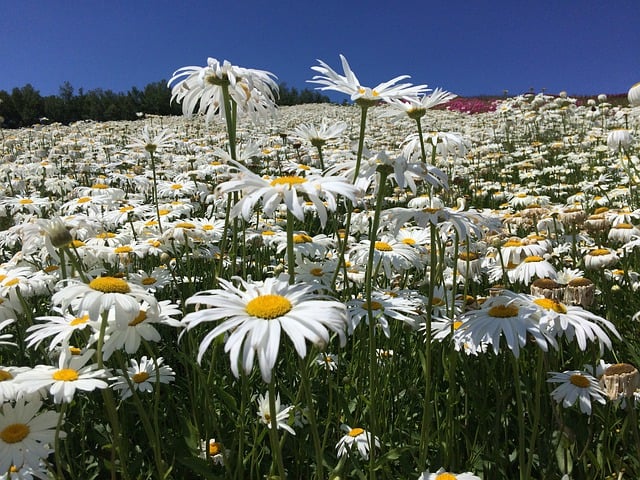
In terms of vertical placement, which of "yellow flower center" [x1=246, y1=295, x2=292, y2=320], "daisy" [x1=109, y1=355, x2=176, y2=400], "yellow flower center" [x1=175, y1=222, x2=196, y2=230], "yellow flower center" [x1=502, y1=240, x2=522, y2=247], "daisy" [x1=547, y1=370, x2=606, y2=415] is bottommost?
"daisy" [x1=109, y1=355, x2=176, y2=400]

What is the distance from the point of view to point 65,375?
1.59 m

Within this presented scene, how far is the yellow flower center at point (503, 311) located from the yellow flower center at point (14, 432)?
5.22ft

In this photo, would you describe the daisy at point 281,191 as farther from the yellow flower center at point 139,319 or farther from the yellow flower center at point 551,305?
the yellow flower center at point 551,305

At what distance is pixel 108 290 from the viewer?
5.10 ft

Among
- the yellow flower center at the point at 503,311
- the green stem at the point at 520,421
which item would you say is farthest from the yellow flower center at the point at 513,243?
the green stem at the point at 520,421

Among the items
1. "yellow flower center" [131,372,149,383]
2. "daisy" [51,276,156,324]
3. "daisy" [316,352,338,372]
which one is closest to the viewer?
"daisy" [51,276,156,324]

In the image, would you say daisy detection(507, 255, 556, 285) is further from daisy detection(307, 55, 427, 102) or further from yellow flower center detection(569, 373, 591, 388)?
daisy detection(307, 55, 427, 102)

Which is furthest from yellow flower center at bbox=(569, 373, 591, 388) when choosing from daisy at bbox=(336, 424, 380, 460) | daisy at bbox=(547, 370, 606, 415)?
daisy at bbox=(336, 424, 380, 460)

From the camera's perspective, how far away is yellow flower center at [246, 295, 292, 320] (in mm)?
1285

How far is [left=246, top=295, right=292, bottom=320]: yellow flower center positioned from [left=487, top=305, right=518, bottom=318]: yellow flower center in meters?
0.83

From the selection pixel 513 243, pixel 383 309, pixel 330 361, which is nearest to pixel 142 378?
pixel 330 361

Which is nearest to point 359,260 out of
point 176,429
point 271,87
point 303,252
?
point 303,252

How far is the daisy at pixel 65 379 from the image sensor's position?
1480 mm

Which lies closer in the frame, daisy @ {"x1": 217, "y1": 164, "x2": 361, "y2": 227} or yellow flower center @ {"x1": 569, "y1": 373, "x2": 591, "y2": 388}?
daisy @ {"x1": 217, "y1": 164, "x2": 361, "y2": 227}
